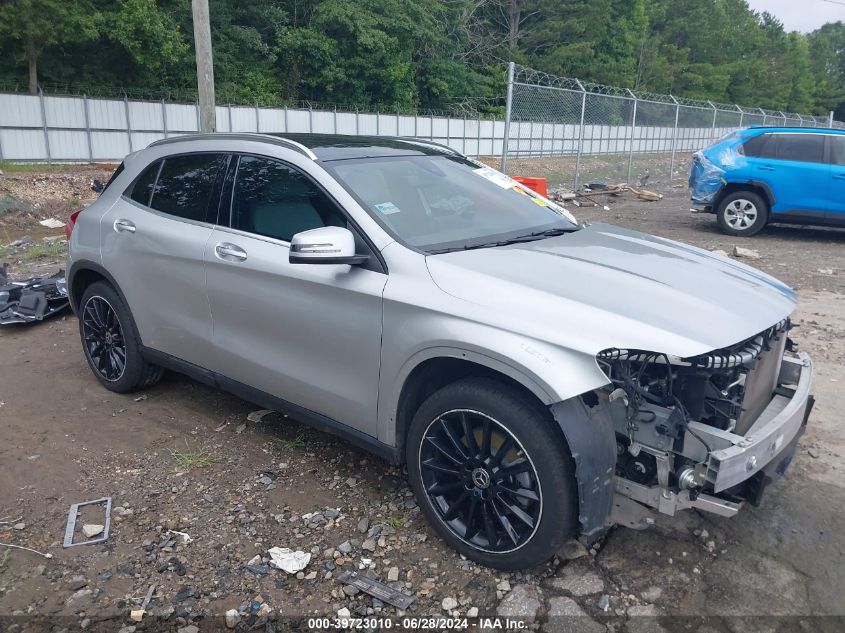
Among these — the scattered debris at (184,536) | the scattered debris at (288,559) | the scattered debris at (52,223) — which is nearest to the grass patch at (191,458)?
the scattered debris at (184,536)

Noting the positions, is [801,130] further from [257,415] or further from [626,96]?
[626,96]

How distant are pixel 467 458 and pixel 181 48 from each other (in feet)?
86.8

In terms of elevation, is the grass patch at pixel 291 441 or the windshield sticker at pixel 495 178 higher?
the windshield sticker at pixel 495 178

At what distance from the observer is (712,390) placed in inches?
107

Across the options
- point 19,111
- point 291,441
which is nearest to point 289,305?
point 291,441

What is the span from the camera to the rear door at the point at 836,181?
10.3 metres

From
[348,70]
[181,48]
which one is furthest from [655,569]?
[348,70]

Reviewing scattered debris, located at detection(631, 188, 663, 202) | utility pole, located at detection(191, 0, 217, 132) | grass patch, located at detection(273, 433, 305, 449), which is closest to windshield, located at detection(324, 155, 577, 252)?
grass patch, located at detection(273, 433, 305, 449)

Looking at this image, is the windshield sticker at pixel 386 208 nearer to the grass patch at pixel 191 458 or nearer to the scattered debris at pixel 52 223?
the grass patch at pixel 191 458

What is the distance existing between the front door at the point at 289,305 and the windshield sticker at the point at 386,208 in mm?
176

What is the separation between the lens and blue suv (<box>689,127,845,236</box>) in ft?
34.3

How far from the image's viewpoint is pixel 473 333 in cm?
271

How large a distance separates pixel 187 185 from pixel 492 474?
2634 millimetres

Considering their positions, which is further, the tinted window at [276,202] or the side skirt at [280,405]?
the tinted window at [276,202]
